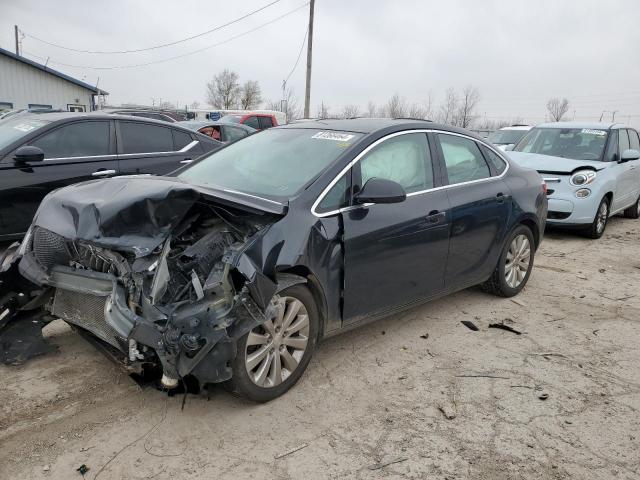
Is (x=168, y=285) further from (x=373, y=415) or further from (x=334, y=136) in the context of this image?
(x=334, y=136)

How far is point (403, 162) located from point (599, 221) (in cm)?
577

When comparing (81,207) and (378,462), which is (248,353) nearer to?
(378,462)

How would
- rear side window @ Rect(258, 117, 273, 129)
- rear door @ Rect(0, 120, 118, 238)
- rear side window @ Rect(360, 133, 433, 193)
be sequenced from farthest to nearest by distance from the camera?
1. rear side window @ Rect(258, 117, 273, 129)
2. rear door @ Rect(0, 120, 118, 238)
3. rear side window @ Rect(360, 133, 433, 193)

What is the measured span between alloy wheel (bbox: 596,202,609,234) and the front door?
5280 mm

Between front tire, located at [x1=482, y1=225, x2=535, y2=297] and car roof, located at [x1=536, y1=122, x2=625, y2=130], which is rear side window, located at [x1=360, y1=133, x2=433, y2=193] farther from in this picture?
car roof, located at [x1=536, y1=122, x2=625, y2=130]

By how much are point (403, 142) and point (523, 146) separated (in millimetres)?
6267

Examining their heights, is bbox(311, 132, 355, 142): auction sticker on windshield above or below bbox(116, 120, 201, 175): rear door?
above

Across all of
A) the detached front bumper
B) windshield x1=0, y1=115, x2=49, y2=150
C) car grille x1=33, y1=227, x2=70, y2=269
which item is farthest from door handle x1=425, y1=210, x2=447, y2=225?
windshield x1=0, y1=115, x2=49, y2=150

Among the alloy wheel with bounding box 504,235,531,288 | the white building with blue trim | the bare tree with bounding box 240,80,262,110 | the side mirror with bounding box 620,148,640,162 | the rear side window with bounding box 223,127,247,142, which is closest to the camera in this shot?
the alloy wheel with bounding box 504,235,531,288

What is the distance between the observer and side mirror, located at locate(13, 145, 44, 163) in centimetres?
523

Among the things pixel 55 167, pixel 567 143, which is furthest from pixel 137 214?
pixel 567 143

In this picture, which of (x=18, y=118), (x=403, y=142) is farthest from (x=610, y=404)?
(x=18, y=118)

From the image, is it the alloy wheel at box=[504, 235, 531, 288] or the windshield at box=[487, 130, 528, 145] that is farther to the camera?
the windshield at box=[487, 130, 528, 145]

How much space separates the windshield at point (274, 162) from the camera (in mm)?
3535
